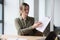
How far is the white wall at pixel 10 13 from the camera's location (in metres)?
4.74

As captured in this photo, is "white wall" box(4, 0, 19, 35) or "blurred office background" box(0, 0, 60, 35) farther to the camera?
"white wall" box(4, 0, 19, 35)

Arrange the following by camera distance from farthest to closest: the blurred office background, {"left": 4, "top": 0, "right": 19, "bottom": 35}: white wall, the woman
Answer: {"left": 4, "top": 0, "right": 19, "bottom": 35}: white wall → the blurred office background → the woman

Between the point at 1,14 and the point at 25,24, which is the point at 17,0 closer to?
the point at 1,14

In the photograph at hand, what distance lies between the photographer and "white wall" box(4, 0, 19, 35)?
15.6 feet

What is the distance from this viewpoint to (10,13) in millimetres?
4781

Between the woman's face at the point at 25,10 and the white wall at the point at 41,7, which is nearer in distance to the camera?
the woman's face at the point at 25,10

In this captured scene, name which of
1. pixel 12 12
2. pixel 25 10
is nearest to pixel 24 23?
pixel 25 10

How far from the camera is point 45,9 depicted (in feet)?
15.1

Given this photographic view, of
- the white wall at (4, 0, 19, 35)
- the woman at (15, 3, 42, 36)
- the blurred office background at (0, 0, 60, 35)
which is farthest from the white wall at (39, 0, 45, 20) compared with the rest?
the woman at (15, 3, 42, 36)

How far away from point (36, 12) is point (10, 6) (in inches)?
38.9

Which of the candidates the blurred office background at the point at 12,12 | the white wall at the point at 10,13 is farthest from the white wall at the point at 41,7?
the white wall at the point at 10,13

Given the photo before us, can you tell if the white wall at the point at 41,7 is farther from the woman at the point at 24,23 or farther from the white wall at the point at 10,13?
the woman at the point at 24,23

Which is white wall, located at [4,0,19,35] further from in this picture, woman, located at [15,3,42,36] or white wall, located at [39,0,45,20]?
woman, located at [15,3,42,36]

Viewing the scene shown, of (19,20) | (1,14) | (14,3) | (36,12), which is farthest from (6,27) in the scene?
(19,20)
